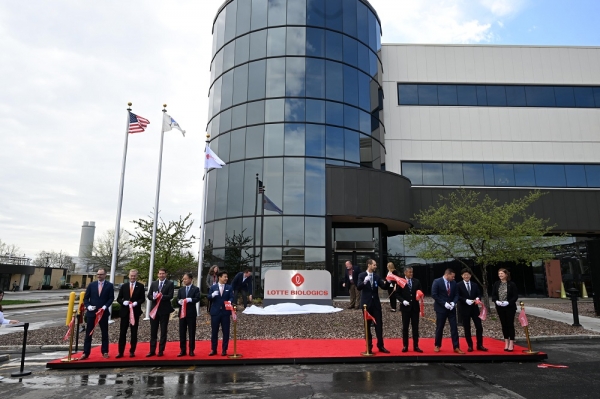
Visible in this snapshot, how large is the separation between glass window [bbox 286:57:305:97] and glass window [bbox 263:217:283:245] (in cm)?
734

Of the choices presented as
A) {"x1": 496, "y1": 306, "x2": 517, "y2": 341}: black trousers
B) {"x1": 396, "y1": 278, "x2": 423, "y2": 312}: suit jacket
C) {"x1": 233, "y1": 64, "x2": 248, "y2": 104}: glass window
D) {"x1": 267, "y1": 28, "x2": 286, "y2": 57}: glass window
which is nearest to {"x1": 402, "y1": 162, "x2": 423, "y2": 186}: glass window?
{"x1": 267, "y1": 28, "x2": 286, "y2": 57}: glass window

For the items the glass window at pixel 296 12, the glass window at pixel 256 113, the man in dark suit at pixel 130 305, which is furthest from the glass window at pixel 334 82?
the man in dark suit at pixel 130 305

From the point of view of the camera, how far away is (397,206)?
72.6 feet

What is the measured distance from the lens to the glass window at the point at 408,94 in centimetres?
2712

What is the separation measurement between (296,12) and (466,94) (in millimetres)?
13402

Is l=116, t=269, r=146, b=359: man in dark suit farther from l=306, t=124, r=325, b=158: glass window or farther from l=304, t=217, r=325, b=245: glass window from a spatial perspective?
l=306, t=124, r=325, b=158: glass window

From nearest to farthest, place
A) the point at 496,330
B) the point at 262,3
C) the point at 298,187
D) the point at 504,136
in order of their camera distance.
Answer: the point at 496,330 → the point at 298,187 → the point at 262,3 → the point at 504,136

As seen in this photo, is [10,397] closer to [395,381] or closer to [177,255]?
[395,381]

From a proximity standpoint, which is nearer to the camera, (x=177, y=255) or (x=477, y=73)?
(x=177, y=255)

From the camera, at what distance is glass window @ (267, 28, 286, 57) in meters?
22.8

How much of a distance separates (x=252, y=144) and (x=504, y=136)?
1769 centimetres

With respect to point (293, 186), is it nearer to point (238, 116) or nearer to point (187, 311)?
point (238, 116)

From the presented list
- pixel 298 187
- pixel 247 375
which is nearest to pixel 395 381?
pixel 247 375

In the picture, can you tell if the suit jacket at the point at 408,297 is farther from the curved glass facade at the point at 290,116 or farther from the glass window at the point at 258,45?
the glass window at the point at 258,45
